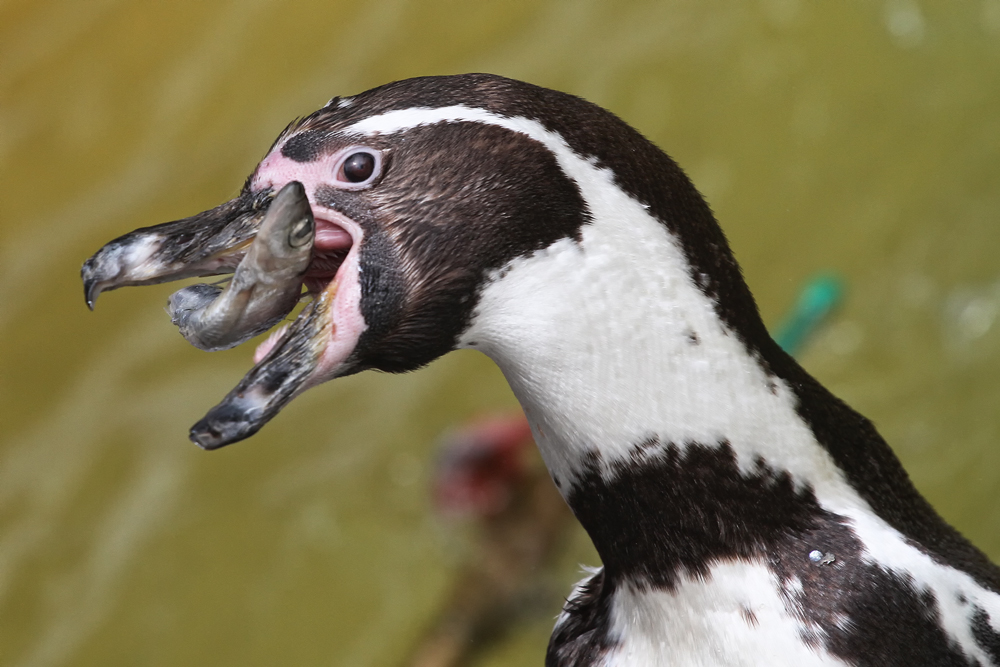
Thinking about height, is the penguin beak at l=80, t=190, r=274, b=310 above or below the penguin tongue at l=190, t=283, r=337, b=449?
above

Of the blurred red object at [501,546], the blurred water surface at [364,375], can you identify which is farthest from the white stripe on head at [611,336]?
the blurred water surface at [364,375]

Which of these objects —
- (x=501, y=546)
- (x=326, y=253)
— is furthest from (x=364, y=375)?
(x=326, y=253)

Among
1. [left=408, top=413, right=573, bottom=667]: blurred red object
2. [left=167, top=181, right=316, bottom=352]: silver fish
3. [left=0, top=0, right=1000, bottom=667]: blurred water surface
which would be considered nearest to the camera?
[left=167, top=181, right=316, bottom=352]: silver fish

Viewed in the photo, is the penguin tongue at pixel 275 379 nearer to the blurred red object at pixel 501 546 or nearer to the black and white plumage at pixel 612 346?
the black and white plumage at pixel 612 346

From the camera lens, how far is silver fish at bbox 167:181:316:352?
26.2 inches

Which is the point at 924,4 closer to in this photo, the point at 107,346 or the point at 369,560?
the point at 369,560

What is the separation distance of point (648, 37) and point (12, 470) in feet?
5.65

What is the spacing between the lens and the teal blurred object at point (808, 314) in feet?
6.68

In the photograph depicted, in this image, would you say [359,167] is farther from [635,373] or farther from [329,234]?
[635,373]

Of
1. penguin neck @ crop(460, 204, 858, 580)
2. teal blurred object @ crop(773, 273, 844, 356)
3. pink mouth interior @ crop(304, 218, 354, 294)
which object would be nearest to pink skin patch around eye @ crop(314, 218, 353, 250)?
pink mouth interior @ crop(304, 218, 354, 294)

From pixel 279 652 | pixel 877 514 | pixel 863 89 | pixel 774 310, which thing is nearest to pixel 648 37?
pixel 863 89

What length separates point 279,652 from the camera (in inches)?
87.1

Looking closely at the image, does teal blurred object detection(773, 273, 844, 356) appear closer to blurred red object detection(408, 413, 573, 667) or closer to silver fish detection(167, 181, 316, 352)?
blurred red object detection(408, 413, 573, 667)

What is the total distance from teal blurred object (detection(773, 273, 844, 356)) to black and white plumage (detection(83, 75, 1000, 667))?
1238 millimetres
